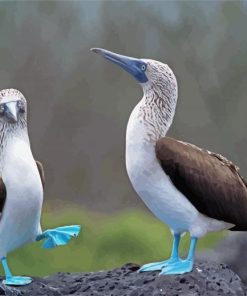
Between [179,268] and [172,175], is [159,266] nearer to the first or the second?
[179,268]

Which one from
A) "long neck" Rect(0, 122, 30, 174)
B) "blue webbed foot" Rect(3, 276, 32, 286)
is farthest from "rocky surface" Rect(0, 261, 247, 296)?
"long neck" Rect(0, 122, 30, 174)

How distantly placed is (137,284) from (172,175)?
200 millimetres

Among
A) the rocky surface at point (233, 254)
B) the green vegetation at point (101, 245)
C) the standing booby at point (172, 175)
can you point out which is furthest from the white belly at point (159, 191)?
the green vegetation at point (101, 245)

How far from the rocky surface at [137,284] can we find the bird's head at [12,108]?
28 cm

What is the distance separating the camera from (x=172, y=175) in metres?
1.35

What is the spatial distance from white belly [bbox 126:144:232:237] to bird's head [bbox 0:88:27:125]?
19cm

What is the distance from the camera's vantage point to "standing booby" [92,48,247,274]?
135 cm

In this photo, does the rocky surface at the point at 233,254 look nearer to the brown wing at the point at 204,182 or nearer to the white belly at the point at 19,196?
the brown wing at the point at 204,182

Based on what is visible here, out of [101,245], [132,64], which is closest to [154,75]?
[132,64]

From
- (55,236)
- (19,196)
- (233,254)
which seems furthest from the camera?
(233,254)

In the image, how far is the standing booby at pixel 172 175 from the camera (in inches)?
53.0

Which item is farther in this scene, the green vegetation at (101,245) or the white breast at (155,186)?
the green vegetation at (101,245)

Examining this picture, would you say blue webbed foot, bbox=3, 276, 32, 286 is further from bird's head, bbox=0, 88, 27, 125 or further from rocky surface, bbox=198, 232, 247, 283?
rocky surface, bbox=198, 232, 247, 283

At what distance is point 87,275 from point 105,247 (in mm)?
911
